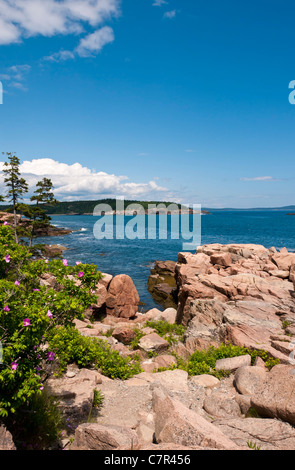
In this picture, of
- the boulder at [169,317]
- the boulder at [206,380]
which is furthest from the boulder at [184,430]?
the boulder at [169,317]

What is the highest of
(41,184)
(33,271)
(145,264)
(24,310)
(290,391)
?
(41,184)

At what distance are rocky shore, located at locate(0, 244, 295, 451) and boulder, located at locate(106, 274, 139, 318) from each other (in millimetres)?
1089

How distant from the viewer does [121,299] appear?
27234mm

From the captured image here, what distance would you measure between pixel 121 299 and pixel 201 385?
16301 mm

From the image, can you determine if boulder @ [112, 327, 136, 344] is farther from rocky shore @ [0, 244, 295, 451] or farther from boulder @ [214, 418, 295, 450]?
boulder @ [214, 418, 295, 450]

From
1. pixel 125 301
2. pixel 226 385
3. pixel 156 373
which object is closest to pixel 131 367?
pixel 156 373

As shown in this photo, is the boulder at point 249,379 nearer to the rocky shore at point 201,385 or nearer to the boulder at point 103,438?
the rocky shore at point 201,385

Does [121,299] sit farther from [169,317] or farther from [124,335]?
[124,335]

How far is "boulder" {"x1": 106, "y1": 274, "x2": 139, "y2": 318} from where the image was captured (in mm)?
26719

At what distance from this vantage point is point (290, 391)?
8453mm

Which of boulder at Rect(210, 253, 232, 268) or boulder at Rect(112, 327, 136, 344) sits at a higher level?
boulder at Rect(210, 253, 232, 268)

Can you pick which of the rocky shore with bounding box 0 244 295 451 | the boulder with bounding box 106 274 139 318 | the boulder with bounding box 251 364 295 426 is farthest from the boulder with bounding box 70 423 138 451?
the boulder with bounding box 106 274 139 318

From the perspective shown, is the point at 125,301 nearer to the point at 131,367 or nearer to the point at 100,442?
the point at 131,367

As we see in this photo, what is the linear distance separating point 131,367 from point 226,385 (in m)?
4.62
